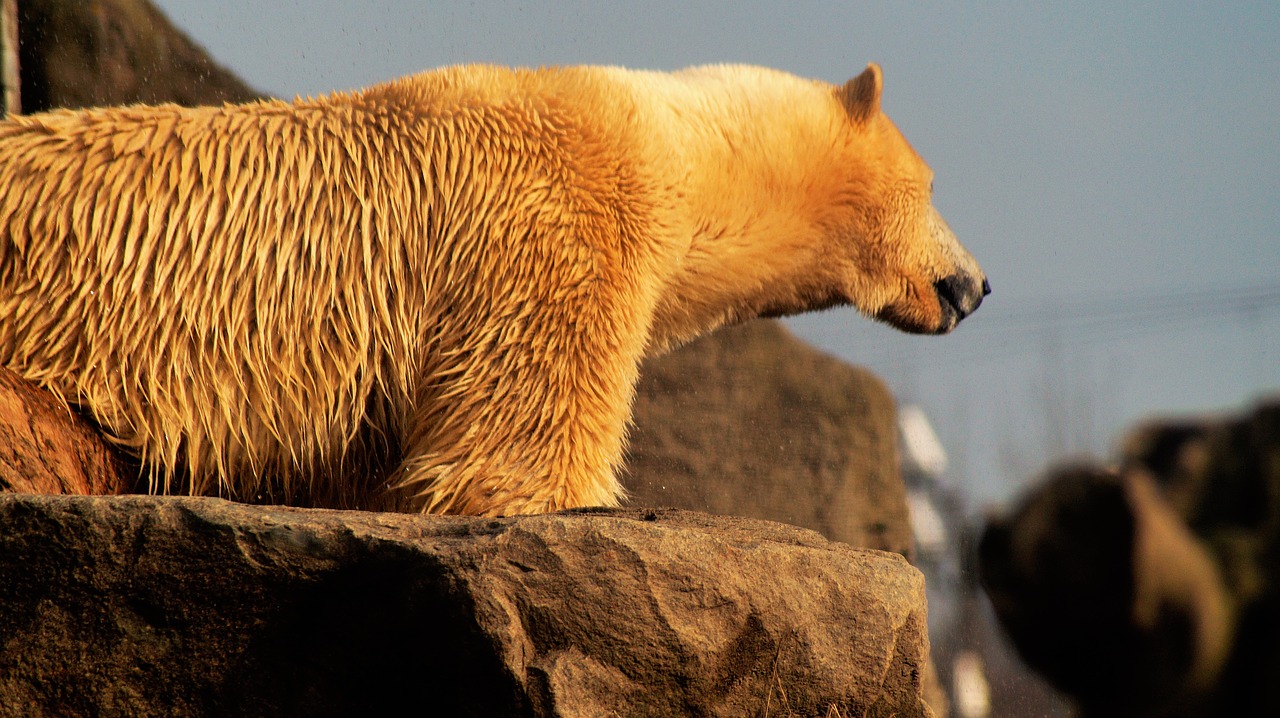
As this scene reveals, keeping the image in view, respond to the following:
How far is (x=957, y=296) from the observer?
4.86 m

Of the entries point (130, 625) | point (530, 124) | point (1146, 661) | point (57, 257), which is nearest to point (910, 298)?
point (530, 124)

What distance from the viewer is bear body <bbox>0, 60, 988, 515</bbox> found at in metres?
3.18

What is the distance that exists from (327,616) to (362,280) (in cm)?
150

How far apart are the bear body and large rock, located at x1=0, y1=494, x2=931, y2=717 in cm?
109

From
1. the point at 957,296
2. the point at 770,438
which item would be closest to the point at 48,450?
the point at 957,296

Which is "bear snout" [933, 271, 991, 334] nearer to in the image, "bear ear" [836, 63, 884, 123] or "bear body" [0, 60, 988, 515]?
"bear ear" [836, 63, 884, 123]

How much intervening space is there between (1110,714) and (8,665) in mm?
1946

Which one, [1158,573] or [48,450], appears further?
[48,450]

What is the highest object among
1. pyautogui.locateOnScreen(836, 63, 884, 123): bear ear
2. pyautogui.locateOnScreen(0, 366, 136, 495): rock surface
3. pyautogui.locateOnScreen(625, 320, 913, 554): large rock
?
pyautogui.locateOnScreen(836, 63, 884, 123): bear ear

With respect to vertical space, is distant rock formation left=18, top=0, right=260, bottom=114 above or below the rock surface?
above

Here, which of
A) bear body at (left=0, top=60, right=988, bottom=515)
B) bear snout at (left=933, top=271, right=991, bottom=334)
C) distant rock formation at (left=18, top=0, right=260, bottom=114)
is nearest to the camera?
bear body at (left=0, top=60, right=988, bottom=515)

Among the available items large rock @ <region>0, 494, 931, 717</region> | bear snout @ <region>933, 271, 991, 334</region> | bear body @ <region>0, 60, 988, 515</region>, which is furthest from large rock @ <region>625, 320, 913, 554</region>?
large rock @ <region>0, 494, 931, 717</region>

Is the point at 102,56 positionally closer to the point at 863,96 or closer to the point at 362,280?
the point at 362,280

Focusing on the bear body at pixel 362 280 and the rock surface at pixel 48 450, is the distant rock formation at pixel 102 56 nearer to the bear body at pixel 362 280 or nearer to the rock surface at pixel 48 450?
the bear body at pixel 362 280
